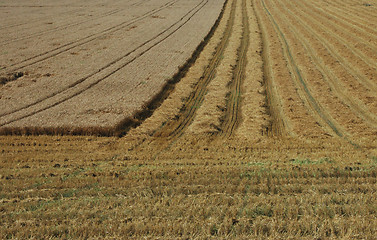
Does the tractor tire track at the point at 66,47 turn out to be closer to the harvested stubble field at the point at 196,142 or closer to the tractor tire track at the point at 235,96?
the harvested stubble field at the point at 196,142

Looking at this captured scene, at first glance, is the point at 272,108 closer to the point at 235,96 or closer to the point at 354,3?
the point at 235,96

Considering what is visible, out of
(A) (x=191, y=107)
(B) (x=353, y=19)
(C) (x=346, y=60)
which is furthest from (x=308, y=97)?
(B) (x=353, y=19)

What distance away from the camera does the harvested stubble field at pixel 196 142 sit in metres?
7.95

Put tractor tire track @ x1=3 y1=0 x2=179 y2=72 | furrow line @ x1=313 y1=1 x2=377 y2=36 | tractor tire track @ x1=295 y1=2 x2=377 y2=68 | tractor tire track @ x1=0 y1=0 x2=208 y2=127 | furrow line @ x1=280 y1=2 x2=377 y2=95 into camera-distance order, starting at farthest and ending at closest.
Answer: furrow line @ x1=313 y1=1 x2=377 y2=36 → tractor tire track @ x1=295 y1=2 x2=377 y2=68 → tractor tire track @ x1=3 y1=0 x2=179 y2=72 → furrow line @ x1=280 y1=2 x2=377 y2=95 → tractor tire track @ x1=0 y1=0 x2=208 y2=127

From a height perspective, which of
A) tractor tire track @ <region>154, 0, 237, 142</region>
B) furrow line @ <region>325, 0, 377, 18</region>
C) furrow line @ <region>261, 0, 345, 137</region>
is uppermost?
furrow line @ <region>325, 0, 377, 18</region>

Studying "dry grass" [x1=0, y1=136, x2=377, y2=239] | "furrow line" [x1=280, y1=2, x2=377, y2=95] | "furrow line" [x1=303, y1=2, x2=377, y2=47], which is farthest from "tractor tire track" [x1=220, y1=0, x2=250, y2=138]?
"furrow line" [x1=303, y1=2, x2=377, y2=47]

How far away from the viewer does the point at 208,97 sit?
18.6m

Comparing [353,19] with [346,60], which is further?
[353,19]

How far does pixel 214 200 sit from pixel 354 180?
14.7 feet

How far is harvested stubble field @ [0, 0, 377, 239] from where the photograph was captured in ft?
26.1

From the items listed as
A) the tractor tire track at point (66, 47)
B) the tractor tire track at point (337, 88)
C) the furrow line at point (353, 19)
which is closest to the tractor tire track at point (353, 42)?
the furrow line at point (353, 19)

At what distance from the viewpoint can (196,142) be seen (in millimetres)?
13508

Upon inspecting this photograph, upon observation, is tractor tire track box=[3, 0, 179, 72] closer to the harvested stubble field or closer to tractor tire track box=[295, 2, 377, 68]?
the harvested stubble field

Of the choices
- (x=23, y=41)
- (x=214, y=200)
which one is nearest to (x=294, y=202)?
(x=214, y=200)
